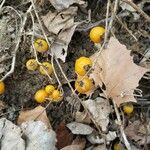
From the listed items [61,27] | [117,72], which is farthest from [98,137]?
[61,27]

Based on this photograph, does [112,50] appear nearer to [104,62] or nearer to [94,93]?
[104,62]

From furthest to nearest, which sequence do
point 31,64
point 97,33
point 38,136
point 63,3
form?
1. point 63,3
2. point 31,64
3. point 97,33
4. point 38,136

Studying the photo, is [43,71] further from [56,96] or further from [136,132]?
[136,132]

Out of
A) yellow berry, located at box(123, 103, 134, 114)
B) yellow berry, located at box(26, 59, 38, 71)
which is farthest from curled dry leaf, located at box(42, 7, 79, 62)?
yellow berry, located at box(123, 103, 134, 114)

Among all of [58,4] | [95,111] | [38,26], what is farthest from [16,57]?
[95,111]

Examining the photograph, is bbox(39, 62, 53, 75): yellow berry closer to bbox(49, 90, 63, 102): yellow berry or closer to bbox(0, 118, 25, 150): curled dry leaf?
bbox(49, 90, 63, 102): yellow berry

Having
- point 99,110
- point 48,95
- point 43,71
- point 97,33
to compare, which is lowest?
point 99,110
